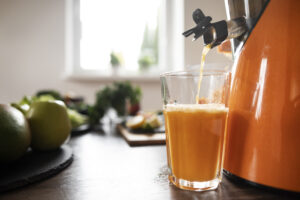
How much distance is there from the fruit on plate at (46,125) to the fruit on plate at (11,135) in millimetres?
74

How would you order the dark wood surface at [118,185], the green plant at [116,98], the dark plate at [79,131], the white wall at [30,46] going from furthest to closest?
the white wall at [30,46]
the green plant at [116,98]
the dark plate at [79,131]
the dark wood surface at [118,185]

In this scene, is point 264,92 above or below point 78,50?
below

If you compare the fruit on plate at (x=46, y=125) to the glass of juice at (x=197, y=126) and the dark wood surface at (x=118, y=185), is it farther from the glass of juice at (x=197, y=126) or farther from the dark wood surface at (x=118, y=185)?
the glass of juice at (x=197, y=126)

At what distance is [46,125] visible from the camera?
514mm

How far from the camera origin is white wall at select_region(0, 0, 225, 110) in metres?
2.34

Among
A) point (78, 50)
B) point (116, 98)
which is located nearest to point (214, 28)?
point (116, 98)

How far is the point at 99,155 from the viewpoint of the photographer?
0.53 m

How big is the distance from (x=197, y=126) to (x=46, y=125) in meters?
0.35

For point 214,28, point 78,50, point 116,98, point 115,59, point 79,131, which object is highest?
Result: point 78,50

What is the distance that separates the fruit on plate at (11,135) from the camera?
0.39 metres

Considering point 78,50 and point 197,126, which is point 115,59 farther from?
point 197,126

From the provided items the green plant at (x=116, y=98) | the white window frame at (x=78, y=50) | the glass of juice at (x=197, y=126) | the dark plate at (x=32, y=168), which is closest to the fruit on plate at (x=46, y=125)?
the dark plate at (x=32, y=168)

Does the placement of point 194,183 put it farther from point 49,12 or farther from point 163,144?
point 49,12

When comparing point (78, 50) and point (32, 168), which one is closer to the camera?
point (32, 168)
